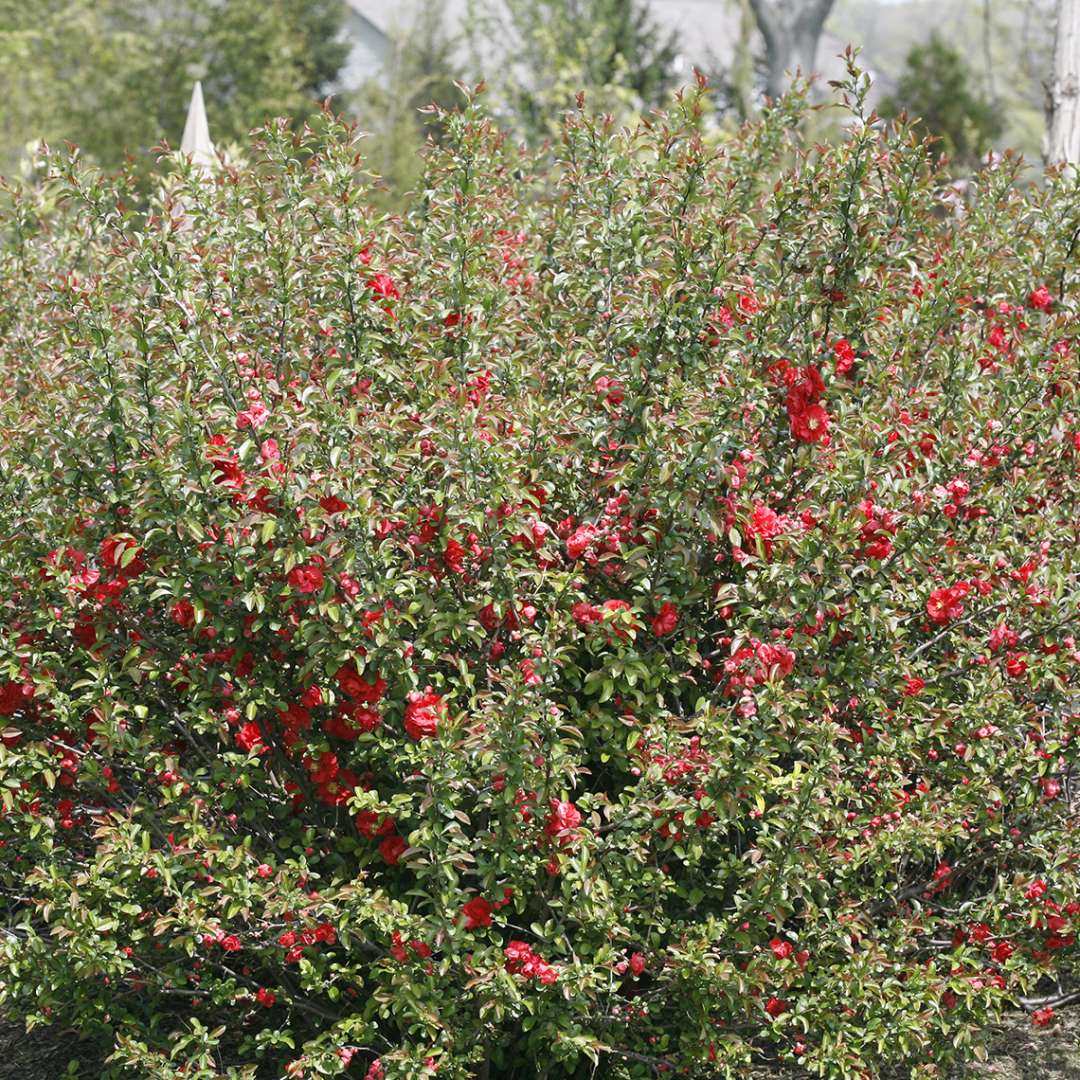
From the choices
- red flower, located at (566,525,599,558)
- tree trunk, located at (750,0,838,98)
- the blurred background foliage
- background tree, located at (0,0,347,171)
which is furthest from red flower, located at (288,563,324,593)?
tree trunk, located at (750,0,838,98)

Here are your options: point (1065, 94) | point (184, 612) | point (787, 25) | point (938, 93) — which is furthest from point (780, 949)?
point (938, 93)

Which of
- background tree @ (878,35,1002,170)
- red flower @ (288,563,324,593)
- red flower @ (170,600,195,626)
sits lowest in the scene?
red flower @ (170,600,195,626)

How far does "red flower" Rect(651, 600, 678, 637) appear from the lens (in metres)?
3.04

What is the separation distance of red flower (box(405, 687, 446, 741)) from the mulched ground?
1287 millimetres

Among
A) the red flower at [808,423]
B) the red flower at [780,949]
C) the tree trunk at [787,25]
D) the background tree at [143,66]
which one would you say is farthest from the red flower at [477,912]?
the tree trunk at [787,25]

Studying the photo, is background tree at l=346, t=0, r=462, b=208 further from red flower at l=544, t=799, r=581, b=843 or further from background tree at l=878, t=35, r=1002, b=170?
red flower at l=544, t=799, r=581, b=843

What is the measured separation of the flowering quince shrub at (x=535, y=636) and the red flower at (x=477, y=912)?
0.13ft

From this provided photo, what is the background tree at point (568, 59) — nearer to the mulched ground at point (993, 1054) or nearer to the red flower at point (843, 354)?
the red flower at point (843, 354)

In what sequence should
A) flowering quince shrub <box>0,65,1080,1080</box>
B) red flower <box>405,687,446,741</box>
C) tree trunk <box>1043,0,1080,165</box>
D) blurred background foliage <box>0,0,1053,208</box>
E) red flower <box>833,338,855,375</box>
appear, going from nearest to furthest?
red flower <box>405,687,446,741</box>, flowering quince shrub <box>0,65,1080,1080</box>, red flower <box>833,338,855,375</box>, tree trunk <box>1043,0,1080,165</box>, blurred background foliage <box>0,0,1053,208</box>

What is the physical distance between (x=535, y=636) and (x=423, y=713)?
28cm

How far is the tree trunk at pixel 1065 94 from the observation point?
6203 millimetres

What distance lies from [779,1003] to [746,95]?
802 inches

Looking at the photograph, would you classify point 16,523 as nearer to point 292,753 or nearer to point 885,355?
point 292,753

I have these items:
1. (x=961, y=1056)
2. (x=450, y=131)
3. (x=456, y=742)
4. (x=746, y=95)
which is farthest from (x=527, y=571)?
(x=746, y=95)
